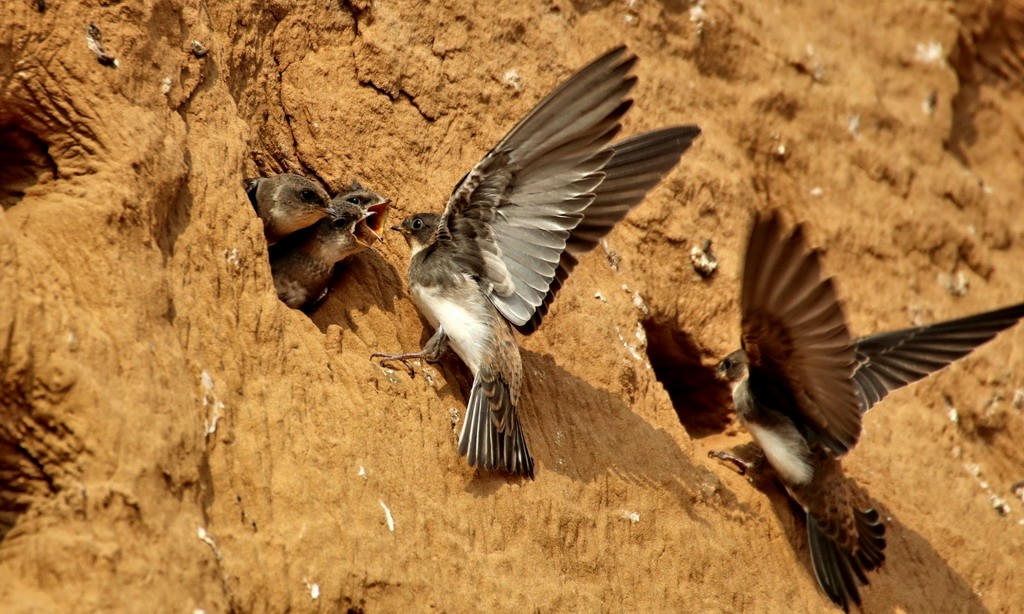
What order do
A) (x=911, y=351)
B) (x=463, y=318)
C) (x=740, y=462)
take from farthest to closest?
(x=911, y=351)
(x=740, y=462)
(x=463, y=318)

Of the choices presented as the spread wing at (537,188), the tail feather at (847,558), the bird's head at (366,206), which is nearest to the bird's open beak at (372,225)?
the bird's head at (366,206)

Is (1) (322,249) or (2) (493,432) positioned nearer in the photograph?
(2) (493,432)

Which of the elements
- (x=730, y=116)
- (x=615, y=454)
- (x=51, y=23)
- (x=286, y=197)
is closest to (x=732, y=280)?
(x=730, y=116)

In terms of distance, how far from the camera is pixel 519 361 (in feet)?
15.0

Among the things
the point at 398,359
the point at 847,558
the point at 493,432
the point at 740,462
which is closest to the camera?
the point at 493,432

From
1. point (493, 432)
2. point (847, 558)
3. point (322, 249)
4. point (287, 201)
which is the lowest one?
point (847, 558)

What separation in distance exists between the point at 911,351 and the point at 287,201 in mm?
2860

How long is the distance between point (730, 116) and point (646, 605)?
2.83m

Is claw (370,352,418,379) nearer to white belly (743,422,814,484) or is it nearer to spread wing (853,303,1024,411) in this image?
white belly (743,422,814,484)

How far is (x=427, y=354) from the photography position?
4457 mm

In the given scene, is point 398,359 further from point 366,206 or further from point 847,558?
point 847,558

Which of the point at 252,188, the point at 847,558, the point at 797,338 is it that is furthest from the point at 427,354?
the point at 847,558

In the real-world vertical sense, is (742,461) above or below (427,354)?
below

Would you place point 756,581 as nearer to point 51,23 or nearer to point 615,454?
point 615,454
